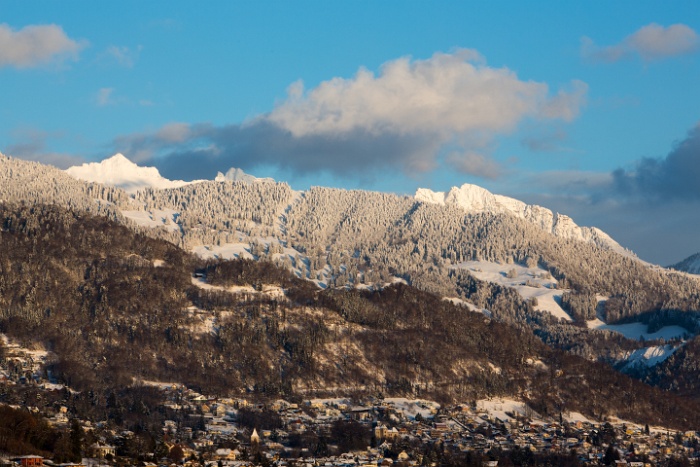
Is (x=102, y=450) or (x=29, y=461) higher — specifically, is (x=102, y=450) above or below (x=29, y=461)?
above

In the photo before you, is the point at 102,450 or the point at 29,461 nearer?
the point at 29,461

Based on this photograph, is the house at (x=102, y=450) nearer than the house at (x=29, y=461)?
No

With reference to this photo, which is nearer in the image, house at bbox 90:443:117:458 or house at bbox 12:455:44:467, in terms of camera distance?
house at bbox 12:455:44:467

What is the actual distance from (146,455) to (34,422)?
60.9ft

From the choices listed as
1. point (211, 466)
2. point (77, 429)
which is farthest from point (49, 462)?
point (211, 466)

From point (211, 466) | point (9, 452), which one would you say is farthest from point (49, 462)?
point (211, 466)

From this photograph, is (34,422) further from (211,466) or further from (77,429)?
(211,466)

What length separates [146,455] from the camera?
627 feet

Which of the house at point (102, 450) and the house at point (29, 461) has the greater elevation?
the house at point (102, 450)

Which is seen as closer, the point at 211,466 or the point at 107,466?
the point at 107,466

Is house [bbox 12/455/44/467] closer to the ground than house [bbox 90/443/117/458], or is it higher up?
closer to the ground

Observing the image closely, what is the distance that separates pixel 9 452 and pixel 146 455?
2894 centimetres

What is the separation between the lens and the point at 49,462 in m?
167

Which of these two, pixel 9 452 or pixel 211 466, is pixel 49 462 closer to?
pixel 9 452
